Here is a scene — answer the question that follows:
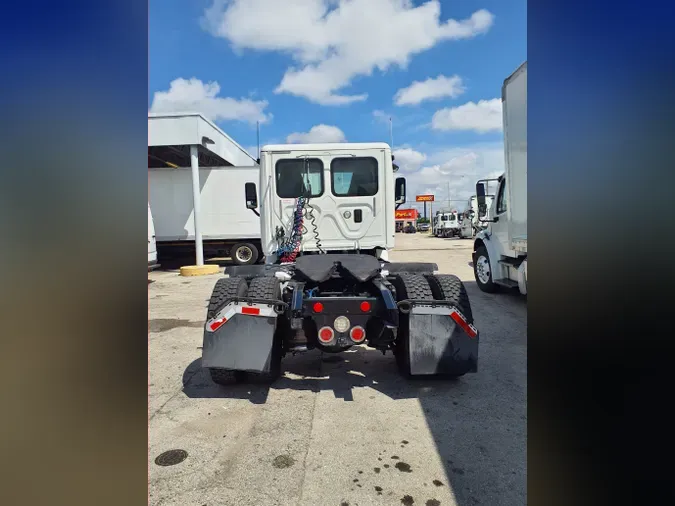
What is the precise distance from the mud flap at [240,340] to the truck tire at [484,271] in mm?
6141

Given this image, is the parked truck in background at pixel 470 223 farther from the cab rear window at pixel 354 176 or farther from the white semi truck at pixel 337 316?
the white semi truck at pixel 337 316

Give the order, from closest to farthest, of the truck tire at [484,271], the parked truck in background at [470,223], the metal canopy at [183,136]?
the truck tire at [484,271] < the metal canopy at [183,136] < the parked truck in background at [470,223]

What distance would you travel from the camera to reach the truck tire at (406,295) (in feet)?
12.0

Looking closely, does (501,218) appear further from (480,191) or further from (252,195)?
(252,195)

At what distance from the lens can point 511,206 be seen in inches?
268

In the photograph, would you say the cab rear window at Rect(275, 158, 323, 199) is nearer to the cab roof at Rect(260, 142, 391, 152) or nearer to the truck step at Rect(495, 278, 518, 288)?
the cab roof at Rect(260, 142, 391, 152)

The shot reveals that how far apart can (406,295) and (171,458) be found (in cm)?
230

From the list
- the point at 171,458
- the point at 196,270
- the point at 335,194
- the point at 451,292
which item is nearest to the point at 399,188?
the point at 335,194

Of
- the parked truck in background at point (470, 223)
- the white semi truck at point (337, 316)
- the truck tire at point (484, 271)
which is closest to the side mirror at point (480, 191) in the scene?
the truck tire at point (484, 271)
